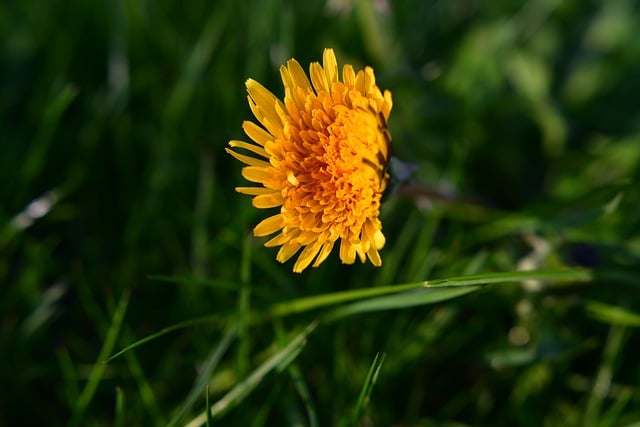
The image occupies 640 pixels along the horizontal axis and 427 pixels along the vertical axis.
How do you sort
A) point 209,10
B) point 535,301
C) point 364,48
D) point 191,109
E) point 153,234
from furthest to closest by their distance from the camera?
point 209,10
point 364,48
point 191,109
point 153,234
point 535,301

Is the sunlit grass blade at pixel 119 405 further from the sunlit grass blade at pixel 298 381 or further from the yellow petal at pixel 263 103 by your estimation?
the yellow petal at pixel 263 103

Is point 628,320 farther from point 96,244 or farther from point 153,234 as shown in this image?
point 96,244

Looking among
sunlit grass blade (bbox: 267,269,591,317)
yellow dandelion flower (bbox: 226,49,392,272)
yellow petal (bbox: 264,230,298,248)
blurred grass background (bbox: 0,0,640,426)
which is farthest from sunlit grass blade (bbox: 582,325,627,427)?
yellow petal (bbox: 264,230,298,248)

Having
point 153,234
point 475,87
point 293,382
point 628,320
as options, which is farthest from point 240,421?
point 475,87

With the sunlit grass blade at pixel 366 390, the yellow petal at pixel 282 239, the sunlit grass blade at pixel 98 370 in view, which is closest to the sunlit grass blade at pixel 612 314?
the sunlit grass blade at pixel 366 390

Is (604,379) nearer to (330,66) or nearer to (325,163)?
(325,163)
